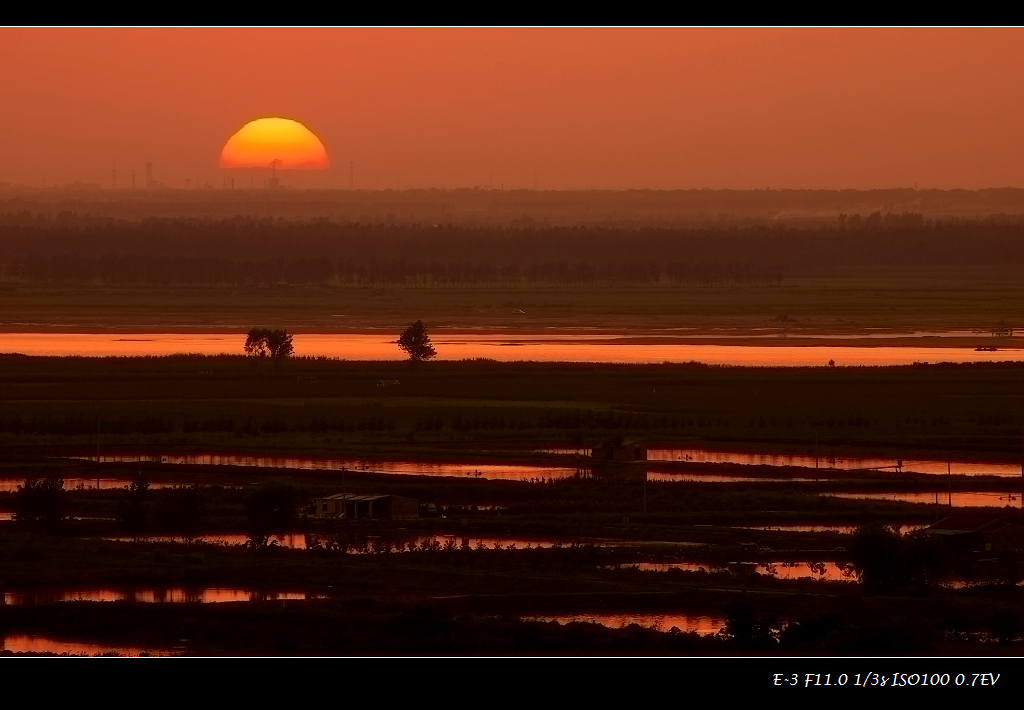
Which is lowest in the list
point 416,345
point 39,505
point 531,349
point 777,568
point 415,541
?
point 777,568

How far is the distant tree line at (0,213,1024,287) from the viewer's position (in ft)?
260

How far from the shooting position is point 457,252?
3996 inches

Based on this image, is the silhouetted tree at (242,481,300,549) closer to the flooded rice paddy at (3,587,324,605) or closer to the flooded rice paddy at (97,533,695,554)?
the flooded rice paddy at (97,533,695,554)

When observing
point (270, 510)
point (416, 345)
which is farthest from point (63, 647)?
point (416, 345)

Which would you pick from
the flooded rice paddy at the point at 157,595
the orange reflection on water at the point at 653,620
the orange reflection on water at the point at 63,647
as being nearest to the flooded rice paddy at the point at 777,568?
the orange reflection on water at the point at 653,620

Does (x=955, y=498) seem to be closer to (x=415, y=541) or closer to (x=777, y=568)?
(x=777, y=568)

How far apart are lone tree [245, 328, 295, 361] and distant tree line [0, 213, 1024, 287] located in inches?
1479

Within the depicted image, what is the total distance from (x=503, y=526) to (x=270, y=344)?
20.6 meters

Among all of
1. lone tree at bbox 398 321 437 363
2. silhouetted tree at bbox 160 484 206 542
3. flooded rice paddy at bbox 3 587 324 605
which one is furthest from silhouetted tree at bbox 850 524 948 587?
lone tree at bbox 398 321 437 363

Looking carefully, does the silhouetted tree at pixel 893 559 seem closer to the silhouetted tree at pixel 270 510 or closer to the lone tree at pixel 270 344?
the silhouetted tree at pixel 270 510

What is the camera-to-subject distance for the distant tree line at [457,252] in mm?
79188

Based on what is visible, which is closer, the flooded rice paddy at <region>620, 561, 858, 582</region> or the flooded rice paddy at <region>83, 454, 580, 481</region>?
the flooded rice paddy at <region>620, 561, 858, 582</region>

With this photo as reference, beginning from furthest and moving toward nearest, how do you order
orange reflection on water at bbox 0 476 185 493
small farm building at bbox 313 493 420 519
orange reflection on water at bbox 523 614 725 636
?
orange reflection on water at bbox 0 476 185 493 → small farm building at bbox 313 493 420 519 → orange reflection on water at bbox 523 614 725 636

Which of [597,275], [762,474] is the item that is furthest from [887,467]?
[597,275]
